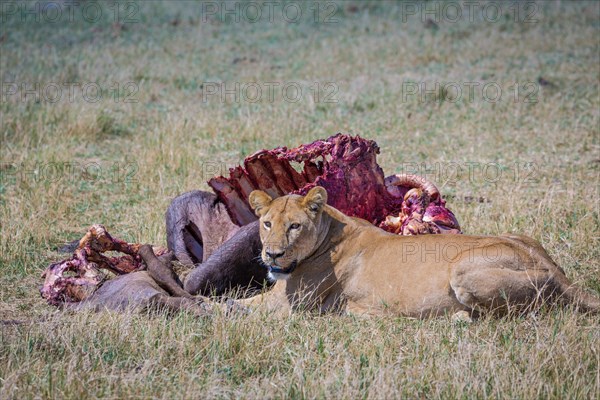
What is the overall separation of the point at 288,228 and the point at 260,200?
0.30m

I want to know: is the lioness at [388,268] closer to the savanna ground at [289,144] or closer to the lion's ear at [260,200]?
the lion's ear at [260,200]

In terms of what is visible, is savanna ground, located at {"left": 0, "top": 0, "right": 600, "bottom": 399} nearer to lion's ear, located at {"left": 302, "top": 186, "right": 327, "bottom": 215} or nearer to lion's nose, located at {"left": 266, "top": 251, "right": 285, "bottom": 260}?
lion's nose, located at {"left": 266, "top": 251, "right": 285, "bottom": 260}

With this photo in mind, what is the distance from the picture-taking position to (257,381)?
4.29 meters

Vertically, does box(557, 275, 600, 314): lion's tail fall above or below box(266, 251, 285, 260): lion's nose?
below

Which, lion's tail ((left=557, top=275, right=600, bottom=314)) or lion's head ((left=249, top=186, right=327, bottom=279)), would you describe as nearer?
lion's tail ((left=557, top=275, right=600, bottom=314))

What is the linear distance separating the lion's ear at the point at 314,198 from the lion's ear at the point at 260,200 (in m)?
0.26

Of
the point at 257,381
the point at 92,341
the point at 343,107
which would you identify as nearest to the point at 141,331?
the point at 92,341

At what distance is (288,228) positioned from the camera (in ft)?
17.6

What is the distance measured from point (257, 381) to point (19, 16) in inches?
670

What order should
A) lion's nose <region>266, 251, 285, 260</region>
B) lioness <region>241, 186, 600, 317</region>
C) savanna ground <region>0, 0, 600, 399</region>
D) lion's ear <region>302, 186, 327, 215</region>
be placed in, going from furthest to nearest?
lion's ear <region>302, 186, 327, 215</region> → lion's nose <region>266, 251, 285, 260</region> → lioness <region>241, 186, 600, 317</region> → savanna ground <region>0, 0, 600, 399</region>

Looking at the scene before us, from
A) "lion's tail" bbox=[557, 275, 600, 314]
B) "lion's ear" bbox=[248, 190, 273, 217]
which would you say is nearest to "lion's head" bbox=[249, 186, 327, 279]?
"lion's ear" bbox=[248, 190, 273, 217]

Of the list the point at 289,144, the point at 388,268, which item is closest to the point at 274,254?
the point at 388,268

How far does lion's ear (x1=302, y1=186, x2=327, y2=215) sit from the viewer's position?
17.7 feet

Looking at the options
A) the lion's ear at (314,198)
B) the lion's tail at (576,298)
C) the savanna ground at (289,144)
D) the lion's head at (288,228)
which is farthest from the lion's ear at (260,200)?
the lion's tail at (576,298)
